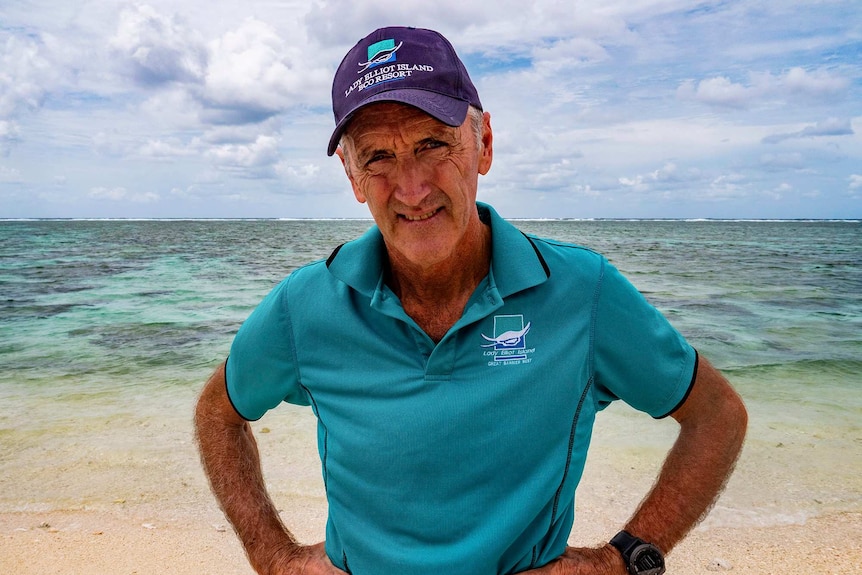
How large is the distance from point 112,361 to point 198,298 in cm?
688

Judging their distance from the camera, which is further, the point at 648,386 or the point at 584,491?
the point at 584,491

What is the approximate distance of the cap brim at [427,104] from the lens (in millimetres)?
1629

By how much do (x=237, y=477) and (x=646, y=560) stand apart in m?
1.33

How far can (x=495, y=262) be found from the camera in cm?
175

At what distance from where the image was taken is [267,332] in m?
1.85

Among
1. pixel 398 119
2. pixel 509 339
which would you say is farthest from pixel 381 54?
pixel 509 339

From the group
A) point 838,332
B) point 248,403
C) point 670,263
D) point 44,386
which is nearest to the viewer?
point 248,403

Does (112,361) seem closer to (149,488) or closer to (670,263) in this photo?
(149,488)

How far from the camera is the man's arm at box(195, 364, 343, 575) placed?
79.8 inches

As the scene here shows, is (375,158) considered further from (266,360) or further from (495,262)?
(266,360)

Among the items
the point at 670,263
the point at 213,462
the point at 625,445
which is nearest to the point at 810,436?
the point at 625,445

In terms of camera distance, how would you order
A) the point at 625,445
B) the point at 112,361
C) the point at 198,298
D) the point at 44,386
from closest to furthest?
1. the point at 625,445
2. the point at 44,386
3. the point at 112,361
4. the point at 198,298

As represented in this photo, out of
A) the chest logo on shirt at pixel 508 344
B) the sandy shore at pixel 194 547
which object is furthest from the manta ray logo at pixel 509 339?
the sandy shore at pixel 194 547

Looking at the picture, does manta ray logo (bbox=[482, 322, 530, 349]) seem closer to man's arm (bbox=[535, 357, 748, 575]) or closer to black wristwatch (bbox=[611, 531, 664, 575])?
man's arm (bbox=[535, 357, 748, 575])
